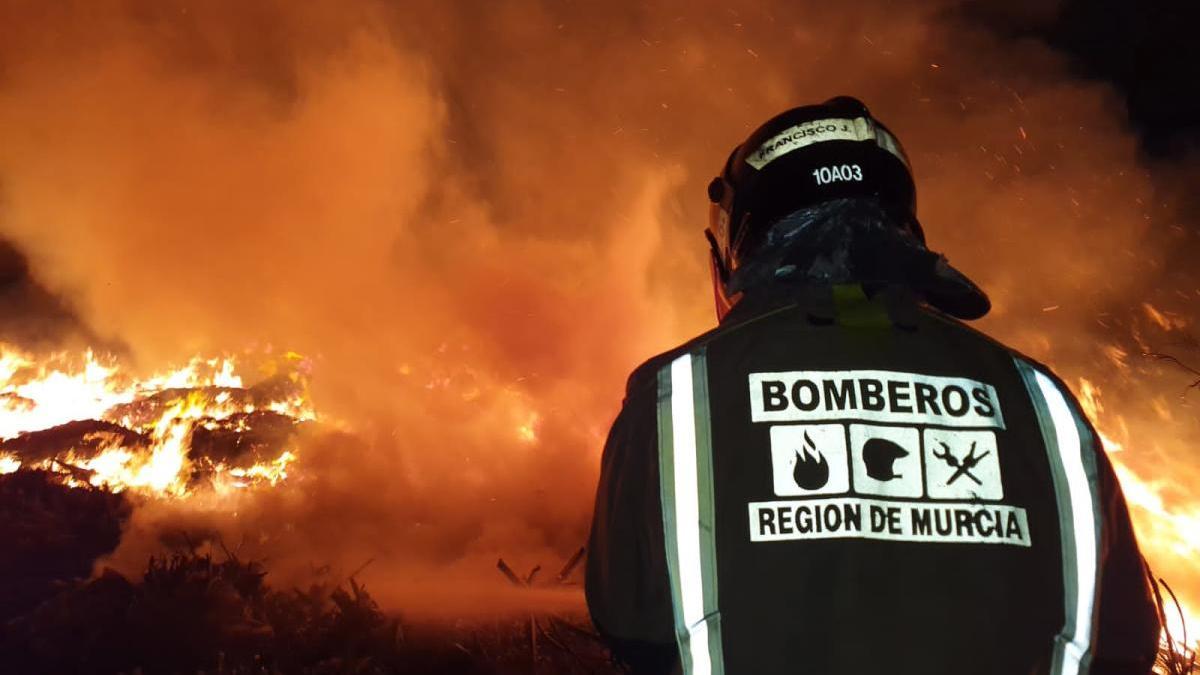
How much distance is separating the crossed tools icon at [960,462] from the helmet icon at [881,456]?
0.08 metres

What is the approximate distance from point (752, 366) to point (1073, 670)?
79cm

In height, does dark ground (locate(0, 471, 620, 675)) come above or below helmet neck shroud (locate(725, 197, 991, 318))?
below

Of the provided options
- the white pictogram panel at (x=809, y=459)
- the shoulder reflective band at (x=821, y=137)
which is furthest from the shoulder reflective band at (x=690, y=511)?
the shoulder reflective band at (x=821, y=137)

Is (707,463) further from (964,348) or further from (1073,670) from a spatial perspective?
(1073,670)

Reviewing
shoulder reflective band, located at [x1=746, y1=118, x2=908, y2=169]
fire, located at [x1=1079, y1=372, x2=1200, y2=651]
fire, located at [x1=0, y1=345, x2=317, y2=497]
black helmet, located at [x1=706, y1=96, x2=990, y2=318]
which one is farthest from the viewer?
fire, located at [x1=0, y1=345, x2=317, y2=497]

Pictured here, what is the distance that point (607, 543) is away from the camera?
134cm

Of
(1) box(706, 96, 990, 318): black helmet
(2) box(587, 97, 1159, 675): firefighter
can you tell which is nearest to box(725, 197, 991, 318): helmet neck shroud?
(2) box(587, 97, 1159, 675): firefighter

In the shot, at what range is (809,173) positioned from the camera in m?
2.04

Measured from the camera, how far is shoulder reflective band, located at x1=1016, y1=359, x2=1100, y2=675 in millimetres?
1246

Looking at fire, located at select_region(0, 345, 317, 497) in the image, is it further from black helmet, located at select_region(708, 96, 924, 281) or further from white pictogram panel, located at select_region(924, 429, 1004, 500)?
white pictogram panel, located at select_region(924, 429, 1004, 500)

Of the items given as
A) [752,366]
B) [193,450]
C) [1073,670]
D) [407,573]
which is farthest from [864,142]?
[193,450]

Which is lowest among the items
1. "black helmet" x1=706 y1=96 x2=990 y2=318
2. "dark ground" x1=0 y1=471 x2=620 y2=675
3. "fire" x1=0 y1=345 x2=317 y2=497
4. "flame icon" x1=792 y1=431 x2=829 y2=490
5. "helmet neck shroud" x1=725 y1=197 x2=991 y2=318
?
"dark ground" x1=0 y1=471 x2=620 y2=675

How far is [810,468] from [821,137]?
1.28 m

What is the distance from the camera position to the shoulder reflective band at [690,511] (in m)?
1.19
